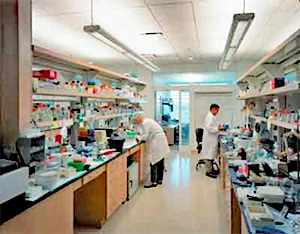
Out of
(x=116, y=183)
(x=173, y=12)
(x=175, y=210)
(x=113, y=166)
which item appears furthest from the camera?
(x=173, y=12)

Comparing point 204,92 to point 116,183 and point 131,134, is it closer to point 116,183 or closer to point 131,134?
point 131,134

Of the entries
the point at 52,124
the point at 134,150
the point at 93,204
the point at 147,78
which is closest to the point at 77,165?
the point at 52,124

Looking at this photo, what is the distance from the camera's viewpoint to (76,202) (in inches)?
146

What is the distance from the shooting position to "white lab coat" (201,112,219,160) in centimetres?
604

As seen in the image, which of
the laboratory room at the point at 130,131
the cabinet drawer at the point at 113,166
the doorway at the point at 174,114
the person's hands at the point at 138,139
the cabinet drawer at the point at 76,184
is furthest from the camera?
the doorway at the point at 174,114

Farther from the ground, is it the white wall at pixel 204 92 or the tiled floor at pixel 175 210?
the white wall at pixel 204 92

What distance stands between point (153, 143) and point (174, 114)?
525cm

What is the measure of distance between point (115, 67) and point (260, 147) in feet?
21.8

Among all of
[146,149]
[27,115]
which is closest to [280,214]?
[27,115]

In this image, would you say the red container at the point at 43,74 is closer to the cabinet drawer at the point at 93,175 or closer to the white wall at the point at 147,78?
the cabinet drawer at the point at 93,175

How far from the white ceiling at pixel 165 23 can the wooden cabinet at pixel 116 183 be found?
2.13 meters

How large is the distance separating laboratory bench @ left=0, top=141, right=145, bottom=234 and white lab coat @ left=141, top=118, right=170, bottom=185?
1.59 ft

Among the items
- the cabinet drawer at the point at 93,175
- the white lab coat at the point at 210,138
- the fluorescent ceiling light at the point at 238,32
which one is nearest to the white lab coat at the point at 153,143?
the white lab coat at the point at 210,138

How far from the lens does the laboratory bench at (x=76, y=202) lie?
6.62 ft
